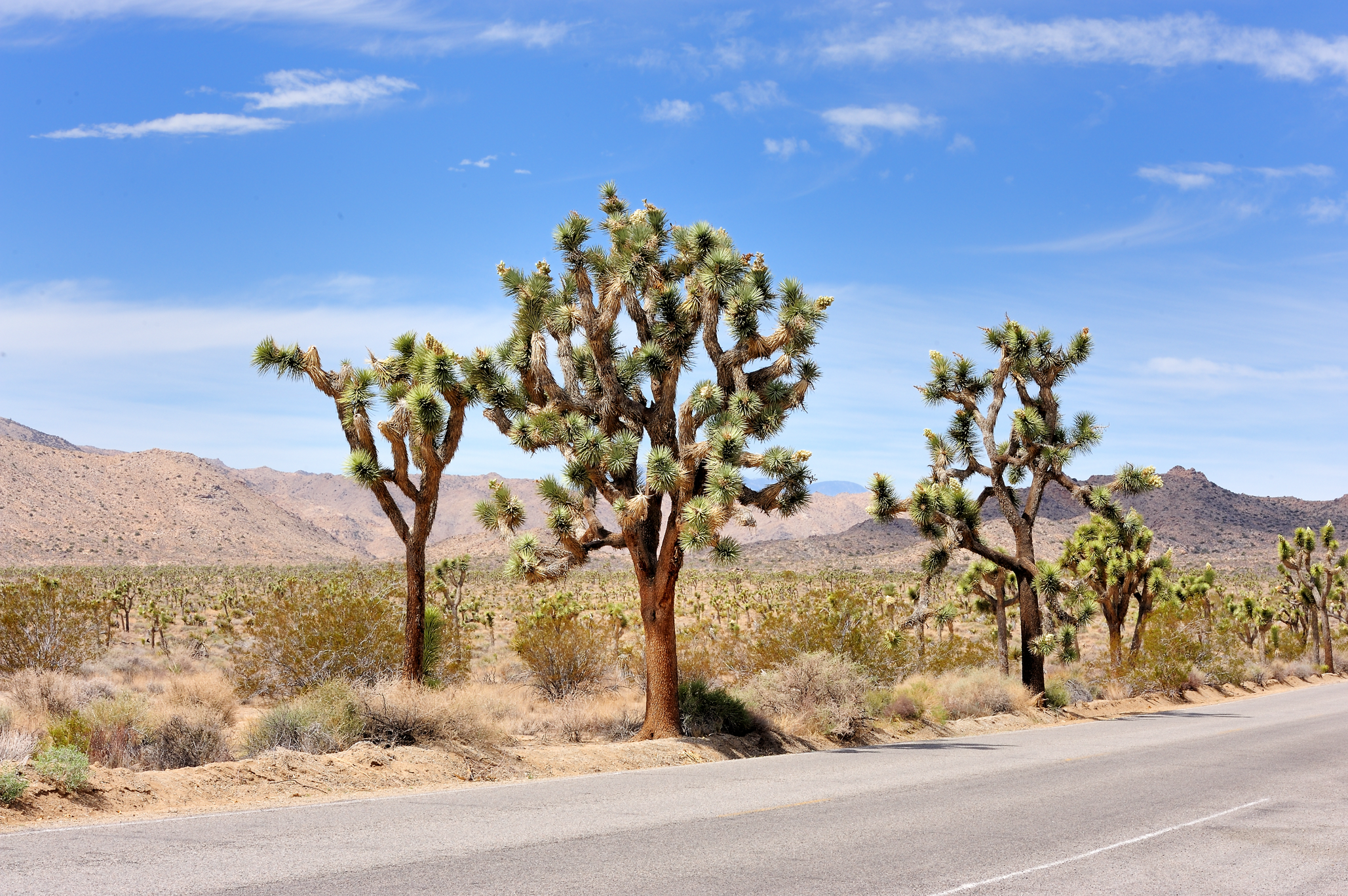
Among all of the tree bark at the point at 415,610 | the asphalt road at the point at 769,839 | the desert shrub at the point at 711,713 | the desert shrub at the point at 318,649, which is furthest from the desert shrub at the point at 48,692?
the desert shrub at the point at 711,713

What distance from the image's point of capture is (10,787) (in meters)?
9.24

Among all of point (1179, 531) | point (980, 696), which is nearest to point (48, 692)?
point (980, 696)

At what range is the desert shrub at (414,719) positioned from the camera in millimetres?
13602

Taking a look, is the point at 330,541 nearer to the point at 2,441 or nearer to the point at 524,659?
the point at 2,441

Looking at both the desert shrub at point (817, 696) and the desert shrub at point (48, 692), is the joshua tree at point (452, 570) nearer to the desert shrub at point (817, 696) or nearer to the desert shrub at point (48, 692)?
the desert shrub at point (48, 692)

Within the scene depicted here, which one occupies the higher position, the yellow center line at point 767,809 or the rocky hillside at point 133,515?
the rocky hillside at point 133,515

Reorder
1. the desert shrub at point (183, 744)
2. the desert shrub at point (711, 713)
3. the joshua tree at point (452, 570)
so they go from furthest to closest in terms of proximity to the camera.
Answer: the joshua tree at point (452, 570) < the desert shrub at point (711, 713) < the desert shrub at point (183, 744)

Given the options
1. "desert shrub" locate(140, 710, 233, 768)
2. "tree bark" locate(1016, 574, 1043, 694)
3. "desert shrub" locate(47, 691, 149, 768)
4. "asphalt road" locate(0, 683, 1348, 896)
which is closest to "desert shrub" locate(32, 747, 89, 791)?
"asphalt road" locate(0, 683, 1348, 896)

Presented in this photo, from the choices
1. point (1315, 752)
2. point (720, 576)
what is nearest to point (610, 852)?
point (1315, 752)

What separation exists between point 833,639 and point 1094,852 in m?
13.0

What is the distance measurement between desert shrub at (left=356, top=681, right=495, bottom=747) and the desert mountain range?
279ft

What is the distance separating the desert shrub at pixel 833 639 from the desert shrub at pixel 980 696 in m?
1.34

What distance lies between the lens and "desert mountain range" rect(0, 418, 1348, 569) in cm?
10212

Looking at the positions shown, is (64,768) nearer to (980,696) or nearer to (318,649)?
(318,649)
